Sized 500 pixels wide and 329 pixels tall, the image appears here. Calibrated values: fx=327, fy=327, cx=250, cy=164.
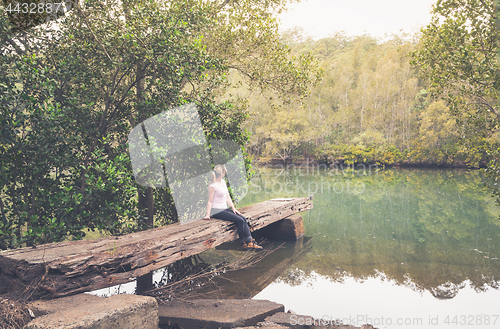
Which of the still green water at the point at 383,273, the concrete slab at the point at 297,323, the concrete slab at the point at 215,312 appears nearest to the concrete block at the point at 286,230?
the still green water at the point at 383,273

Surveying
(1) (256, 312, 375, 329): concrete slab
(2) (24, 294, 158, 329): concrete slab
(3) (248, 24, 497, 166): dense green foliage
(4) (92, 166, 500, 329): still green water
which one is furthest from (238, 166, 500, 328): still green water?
(3) (248, 24, 497, 166): dense green foliage

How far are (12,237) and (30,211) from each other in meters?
0.47

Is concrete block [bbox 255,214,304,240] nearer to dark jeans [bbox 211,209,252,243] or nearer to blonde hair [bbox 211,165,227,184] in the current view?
dark jeans [bbox 211,209,252,243]

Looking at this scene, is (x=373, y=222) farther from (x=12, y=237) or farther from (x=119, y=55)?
(x=12, y=237)

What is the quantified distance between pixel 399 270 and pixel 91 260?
5441mm

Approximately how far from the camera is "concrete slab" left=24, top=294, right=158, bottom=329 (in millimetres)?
2729

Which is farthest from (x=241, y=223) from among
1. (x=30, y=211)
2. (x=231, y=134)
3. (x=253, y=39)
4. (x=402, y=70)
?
(x=402, y=70)

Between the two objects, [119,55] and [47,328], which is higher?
[119,55]

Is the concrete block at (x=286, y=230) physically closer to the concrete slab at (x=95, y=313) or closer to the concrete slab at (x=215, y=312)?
the concrete slab at (x=215, y=312)

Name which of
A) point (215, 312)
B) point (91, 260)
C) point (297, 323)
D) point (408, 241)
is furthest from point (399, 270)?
point (91, 260)

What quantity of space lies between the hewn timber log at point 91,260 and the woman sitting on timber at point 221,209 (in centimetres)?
79

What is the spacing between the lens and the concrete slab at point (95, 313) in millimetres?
2729

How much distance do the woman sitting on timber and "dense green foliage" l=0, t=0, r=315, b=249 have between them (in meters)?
1.21

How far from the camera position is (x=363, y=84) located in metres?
39.8
